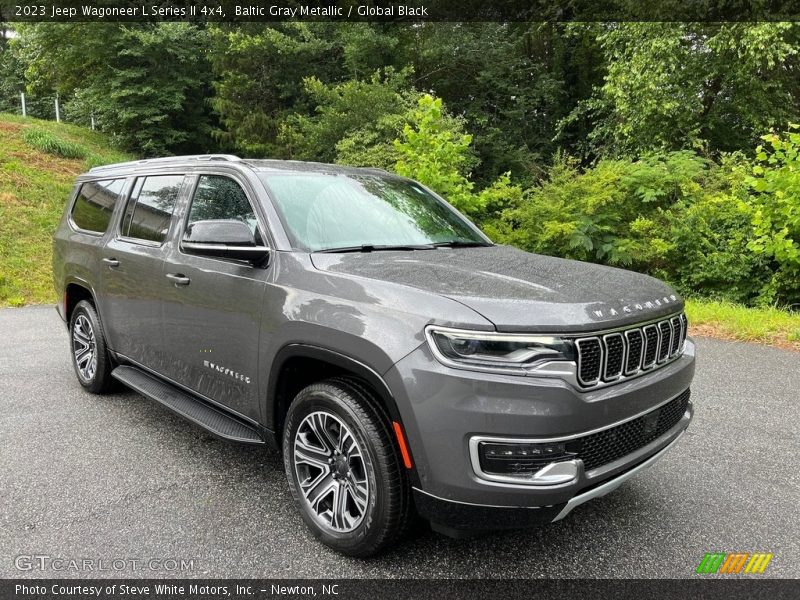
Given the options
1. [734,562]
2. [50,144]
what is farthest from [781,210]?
[50,144]

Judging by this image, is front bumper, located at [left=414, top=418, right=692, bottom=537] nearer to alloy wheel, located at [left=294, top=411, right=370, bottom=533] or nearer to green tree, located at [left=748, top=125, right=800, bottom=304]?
alloy wheel, located at [left=294, top=411, right=370, bottom=533]

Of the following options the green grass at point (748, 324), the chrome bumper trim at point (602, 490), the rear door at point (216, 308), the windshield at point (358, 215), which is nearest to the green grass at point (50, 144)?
the rear door at point (216, 308)

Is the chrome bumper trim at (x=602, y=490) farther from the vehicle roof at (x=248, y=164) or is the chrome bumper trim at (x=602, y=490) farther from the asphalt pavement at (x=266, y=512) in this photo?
the vehicle roof at (x=248, y=164)

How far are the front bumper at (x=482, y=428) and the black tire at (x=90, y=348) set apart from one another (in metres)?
3.34

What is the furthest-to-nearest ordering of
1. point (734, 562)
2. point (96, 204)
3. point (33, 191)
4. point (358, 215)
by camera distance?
1. point (33, 191)
2. point (96, 204)
3. point (358, 215)
4. point (734, 562)

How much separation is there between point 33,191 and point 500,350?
15607 mm

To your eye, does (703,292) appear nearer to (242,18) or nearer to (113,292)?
(113,292)

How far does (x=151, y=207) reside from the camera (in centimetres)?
409

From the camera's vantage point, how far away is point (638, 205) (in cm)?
1038

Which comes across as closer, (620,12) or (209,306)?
(209,306)

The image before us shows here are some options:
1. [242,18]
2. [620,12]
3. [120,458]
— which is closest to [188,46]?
[242,18]

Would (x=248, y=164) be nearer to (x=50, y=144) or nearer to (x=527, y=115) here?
(x=50, y=144)

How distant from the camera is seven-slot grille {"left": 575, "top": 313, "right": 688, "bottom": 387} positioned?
2260 millimetres

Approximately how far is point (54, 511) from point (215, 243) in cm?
167
